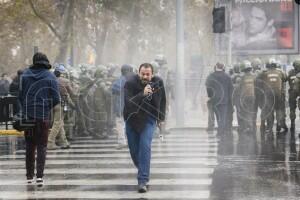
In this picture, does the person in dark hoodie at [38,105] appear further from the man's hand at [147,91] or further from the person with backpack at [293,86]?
the person with backpack at [293,86]

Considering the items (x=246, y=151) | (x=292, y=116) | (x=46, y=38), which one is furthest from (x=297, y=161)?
(x=46, y=38)

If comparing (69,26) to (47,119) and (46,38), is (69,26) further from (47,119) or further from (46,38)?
(46,38)

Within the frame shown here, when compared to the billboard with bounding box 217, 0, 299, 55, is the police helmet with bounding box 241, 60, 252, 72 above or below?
below

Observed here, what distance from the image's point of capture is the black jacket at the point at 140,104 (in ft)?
33.2

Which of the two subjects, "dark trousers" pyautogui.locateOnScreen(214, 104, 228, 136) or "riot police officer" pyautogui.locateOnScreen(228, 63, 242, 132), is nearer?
"dark trousers" pyautogui.locateOnScreen(214, 104, 228, 136)

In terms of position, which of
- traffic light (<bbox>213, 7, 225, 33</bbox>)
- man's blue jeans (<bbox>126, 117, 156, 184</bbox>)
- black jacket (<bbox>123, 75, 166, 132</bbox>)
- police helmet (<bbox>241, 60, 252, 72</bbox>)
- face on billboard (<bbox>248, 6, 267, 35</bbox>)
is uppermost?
face on billboard (<bbox>248, 6, 267, 35</bbox>)

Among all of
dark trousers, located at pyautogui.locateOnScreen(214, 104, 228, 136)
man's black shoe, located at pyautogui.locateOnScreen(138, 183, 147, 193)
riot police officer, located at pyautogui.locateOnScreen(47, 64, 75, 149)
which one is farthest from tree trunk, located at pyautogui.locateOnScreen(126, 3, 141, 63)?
man's black shoe, located at pyautogui.locateOnScreen(138, 183, 147, 193)

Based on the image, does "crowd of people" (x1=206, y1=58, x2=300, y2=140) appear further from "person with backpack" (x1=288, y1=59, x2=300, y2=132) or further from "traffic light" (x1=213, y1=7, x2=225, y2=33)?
"traffic light" (x1=213, y1=7, x2=225, y2=33)

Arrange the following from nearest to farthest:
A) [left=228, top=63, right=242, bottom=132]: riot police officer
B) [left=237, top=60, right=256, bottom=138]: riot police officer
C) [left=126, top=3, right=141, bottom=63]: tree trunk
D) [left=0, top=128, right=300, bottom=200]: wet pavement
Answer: [left=0, top=128, right=300, bottom=200]: wet pavement
[left=237, top=60, right=256, bottom=138]: riot police officer
[left=228, top=63, right=242, bottom=132]: riot police officer
[left=126, top=3, right=141, bottom=63]: tree trunk

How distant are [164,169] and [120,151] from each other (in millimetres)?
3132

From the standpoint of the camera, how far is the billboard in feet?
100

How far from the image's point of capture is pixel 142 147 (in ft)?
33.0

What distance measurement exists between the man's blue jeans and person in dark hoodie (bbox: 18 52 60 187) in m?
1.23

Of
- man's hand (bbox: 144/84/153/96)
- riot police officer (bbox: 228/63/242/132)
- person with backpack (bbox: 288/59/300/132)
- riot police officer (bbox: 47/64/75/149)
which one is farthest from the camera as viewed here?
riot police officer (bbox: 228/63/242/132)
